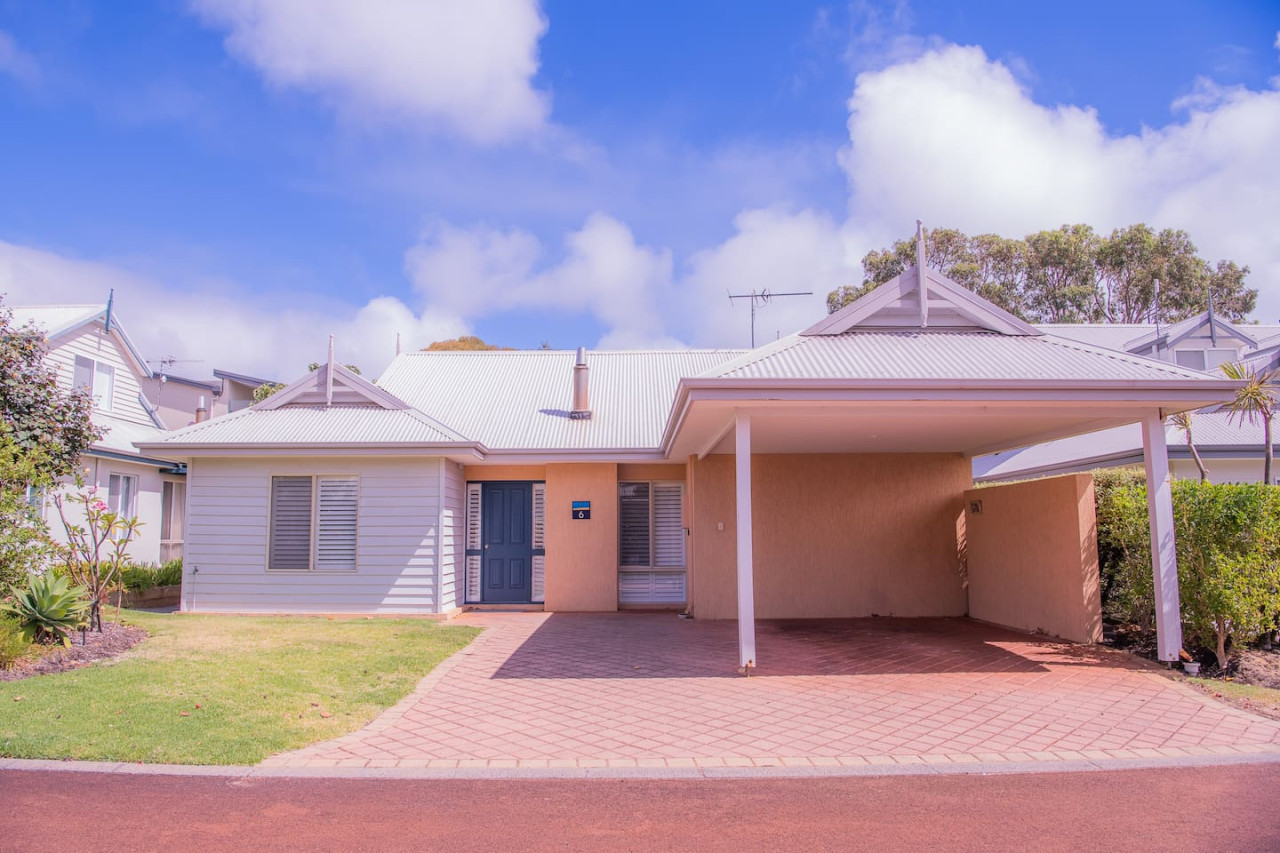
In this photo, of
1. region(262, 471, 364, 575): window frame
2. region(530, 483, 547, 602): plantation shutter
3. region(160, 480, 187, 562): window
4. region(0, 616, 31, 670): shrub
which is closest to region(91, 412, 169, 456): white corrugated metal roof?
region(160, 480, 187, 562): window

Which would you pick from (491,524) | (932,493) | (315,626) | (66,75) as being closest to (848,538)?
(932,493)

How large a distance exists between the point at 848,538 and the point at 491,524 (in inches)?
247

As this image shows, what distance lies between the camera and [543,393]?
17.0 meters

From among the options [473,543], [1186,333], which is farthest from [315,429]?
[1186,333]

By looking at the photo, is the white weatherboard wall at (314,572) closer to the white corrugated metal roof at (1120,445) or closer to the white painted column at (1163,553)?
the white painted column at (1163,553)

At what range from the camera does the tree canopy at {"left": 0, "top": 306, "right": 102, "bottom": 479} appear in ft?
33.1

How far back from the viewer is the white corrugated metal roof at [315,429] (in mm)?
12922

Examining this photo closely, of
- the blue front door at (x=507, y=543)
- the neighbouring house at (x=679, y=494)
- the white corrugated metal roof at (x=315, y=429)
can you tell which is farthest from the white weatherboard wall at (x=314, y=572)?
the blue front door at (x=507, y=543)

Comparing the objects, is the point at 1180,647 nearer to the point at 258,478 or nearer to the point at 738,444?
the point at 738,444

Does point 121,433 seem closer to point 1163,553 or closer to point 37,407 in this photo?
point 37,407

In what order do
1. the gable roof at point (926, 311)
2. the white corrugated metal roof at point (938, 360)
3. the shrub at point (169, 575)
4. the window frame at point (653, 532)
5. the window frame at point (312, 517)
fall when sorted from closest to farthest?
the white corrugated metal roof at point (938, 360) < the gable roof at point (926, 311) < the window frame at point (312, 517) < the window frame at point (653, 532) < the shrub at point (169, 575)

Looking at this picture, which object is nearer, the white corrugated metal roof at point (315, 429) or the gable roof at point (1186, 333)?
the white corrugated metal roof at point (315, 429)

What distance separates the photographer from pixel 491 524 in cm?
1484

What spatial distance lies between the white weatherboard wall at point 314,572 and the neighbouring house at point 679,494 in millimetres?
33
